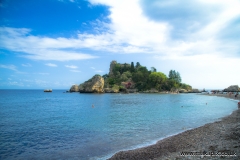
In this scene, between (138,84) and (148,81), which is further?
(138,84)

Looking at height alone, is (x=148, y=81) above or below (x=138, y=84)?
above

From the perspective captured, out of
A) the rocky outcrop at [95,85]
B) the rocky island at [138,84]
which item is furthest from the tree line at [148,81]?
the rocky outcrop at [95,85]

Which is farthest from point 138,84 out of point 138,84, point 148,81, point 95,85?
point 95,85

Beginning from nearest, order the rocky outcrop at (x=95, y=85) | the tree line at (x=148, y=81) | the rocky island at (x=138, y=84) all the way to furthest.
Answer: the rocky outcrop at (x=95, y=85) < the rocky island at (x=138, y=84) < the tree line at (x=148, y=81)

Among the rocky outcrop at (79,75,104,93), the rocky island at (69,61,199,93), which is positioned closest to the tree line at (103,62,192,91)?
the rocky island at (69,61,199,93)

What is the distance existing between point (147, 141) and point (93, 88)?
13607 centimetres

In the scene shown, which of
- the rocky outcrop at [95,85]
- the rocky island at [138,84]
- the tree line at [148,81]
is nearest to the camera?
the rocky outcrop at [95,85]

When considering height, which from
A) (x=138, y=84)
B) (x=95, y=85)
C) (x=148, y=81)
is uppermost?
(x=148, y=81)

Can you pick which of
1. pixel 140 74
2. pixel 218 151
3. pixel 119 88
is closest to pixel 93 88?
pixel 119 88

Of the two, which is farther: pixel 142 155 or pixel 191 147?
pixel 191 147

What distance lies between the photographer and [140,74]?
180 metres

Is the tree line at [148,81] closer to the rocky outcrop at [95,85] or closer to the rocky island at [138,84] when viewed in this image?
the rocky island at [138,84]

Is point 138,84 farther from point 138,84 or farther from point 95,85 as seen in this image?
point 95,85

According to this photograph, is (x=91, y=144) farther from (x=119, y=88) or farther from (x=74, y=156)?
(x=119, y=88)
